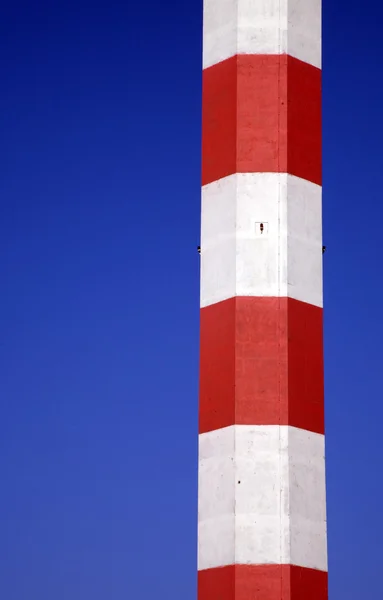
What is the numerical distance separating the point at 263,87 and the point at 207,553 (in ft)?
12.3

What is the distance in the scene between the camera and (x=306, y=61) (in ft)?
34.1

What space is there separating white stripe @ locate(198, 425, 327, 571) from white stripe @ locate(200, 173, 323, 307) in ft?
3.71

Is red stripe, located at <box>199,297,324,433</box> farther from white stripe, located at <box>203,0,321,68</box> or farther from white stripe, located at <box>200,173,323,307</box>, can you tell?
white stripe, located at <box>203,0,321,68</box>

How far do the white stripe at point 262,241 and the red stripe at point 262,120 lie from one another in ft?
0.43

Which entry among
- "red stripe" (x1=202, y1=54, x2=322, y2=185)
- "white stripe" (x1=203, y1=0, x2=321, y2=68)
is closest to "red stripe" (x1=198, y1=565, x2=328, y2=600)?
"red stripe" (x1=202, y1=54, x2=322, y2=185)

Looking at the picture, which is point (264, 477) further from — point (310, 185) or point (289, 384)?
point (310, 185)

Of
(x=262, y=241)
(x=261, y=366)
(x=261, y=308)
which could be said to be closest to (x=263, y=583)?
(x=261, y=366)

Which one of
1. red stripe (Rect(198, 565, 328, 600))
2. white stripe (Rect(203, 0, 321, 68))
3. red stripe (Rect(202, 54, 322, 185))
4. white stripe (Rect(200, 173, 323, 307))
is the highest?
white stripe (Rect(203, 0, 321, 68))

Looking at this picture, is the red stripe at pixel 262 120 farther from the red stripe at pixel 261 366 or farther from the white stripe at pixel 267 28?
the red stripe at pixel 261 366

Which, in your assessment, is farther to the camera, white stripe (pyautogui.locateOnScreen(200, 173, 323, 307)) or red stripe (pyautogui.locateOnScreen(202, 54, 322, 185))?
red stripe (pyautogui.locateOnScreen(202, 54, 322, 185))

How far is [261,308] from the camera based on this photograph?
9.66m

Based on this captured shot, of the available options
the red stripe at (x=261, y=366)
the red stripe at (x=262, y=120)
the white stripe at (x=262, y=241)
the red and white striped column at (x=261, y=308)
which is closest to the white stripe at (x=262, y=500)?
the red and white striped column at (x=261, y=308)

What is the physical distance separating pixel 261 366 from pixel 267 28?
2814 millimetres

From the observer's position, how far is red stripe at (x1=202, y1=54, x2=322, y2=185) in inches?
393
